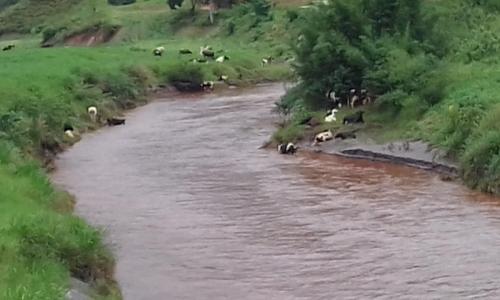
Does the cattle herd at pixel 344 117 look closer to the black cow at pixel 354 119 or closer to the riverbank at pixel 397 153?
the black cow at pixel 354 119

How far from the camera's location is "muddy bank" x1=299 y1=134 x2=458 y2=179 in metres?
21.5

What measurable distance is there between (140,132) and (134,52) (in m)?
18.9

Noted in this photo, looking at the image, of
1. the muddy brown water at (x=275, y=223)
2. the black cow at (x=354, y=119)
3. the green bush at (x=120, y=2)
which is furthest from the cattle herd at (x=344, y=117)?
the green bush at (x=120, y=2)

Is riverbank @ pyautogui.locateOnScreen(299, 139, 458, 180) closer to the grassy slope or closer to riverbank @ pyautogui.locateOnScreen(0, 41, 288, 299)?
riverbank @ pyautogui.locateOnScreen(0, 41, 288, 299)

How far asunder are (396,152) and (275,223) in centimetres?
660

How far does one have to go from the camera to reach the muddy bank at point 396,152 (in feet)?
70.7

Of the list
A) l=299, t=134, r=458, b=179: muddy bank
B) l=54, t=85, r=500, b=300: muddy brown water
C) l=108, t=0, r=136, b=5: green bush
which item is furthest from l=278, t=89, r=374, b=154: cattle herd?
l=108, t=0, r=136, b=5: green bush

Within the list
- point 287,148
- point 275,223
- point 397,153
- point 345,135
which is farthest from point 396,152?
point 275,223

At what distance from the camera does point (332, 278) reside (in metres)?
13.9

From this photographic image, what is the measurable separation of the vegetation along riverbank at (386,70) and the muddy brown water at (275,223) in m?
1.91

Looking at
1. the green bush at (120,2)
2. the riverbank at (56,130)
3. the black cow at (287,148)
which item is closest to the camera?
the riverbank at (56,130)

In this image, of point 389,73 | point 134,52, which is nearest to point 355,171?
point 389,73

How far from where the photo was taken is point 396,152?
76.1 ft

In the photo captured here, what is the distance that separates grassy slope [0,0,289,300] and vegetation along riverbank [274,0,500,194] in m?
6.44
